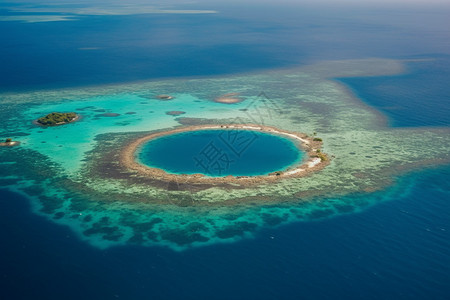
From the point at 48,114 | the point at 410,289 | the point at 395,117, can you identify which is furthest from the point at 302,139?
the point at 48,114

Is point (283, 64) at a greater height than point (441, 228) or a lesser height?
greater

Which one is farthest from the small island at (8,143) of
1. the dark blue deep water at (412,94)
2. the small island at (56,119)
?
the dark blue deep water at (412,94)

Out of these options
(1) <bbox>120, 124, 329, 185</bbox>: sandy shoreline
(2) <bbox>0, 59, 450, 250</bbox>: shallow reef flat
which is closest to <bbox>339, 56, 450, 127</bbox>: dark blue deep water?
(2) <bbox>0, 59, 450, 250</bbox>: shallow reef flat

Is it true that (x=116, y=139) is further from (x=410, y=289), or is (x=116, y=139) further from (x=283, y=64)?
(x=283, y=64)

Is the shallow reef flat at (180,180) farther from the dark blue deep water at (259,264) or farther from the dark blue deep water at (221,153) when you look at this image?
the dark blue deep water at (221,153)

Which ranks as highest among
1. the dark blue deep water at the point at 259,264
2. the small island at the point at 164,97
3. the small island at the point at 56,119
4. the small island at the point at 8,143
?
the small island at the point at 164,97

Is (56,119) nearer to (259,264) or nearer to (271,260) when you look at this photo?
(259,264)

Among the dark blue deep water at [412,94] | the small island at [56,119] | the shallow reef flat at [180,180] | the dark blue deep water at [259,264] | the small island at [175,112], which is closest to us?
the dark blue deep water at [259,264]

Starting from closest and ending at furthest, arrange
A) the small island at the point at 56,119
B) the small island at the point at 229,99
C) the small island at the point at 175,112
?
the small island at the point at 56,119 < the small island at the point at 175,112 < the small island at the point at 229,99
